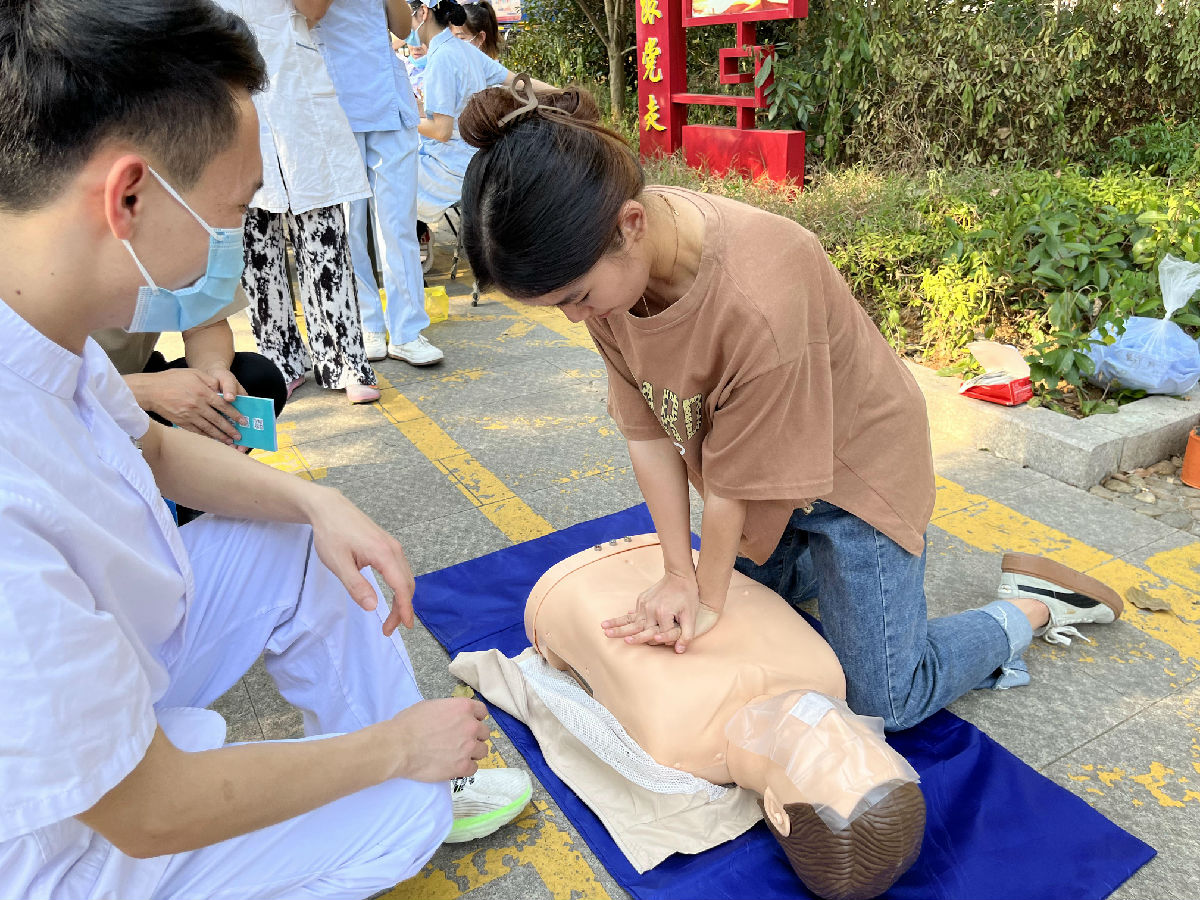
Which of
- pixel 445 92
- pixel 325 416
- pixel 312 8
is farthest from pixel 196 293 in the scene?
pixel 445 92

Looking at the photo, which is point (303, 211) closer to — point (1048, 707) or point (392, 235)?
point (392, 235)

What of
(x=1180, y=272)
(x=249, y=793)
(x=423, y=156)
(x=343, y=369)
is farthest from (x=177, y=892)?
(x=423, y=156)

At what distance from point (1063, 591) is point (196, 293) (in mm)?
2169

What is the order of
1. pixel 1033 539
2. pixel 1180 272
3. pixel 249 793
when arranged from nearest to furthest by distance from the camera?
pixel 249 793
pixel 1033 539
pixel 1180 272

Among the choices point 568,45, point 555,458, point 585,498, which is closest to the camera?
point 585,498

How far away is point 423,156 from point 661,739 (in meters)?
4.76

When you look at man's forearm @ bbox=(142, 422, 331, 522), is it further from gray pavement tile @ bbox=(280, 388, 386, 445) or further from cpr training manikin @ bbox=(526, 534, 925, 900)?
gray pavement tile @ bbox=(280, 388, 386, 445)

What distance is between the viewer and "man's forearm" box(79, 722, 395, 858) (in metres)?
1.00

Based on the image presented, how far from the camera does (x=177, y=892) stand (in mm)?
1221

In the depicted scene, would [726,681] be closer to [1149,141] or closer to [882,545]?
[882,545]

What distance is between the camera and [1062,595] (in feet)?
7.63

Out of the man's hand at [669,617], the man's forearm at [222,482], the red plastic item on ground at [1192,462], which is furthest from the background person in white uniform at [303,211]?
the red plastic item on ground at [1192,462]

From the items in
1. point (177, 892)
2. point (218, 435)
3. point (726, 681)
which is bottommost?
point (726, 681)

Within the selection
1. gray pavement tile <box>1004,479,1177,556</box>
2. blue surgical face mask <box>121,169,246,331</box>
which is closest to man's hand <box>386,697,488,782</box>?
blue surgical face mask <box>121,169,246,331</box>
